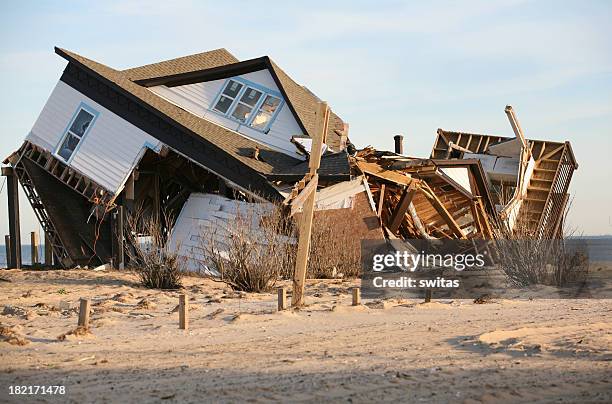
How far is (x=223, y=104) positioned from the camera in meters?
29.5

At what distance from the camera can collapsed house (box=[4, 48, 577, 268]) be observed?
2588 centimetres

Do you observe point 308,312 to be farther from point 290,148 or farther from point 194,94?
point 194,94

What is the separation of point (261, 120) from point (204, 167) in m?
3.41

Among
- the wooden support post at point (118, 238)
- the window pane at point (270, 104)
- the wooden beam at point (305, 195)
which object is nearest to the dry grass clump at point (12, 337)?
the wooden beam at point (305, 195)

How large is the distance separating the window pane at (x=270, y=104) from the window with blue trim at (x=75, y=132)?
16.4ft

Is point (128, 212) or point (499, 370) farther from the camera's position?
point (128, 212)

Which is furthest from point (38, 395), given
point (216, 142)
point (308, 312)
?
point (216, 142)

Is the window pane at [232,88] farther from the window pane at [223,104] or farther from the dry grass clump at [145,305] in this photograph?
the dry grass clump at [145,305]

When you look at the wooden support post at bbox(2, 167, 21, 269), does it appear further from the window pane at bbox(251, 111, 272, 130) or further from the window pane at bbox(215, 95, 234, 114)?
the window pane at bbox(251, 111, 272, 130)

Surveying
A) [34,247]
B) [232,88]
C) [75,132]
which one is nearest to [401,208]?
[232,88]

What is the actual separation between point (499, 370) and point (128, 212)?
1853 cm

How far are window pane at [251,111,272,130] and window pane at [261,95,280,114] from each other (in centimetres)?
13

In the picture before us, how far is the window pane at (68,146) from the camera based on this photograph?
91.2ft

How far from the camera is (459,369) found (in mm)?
10164
